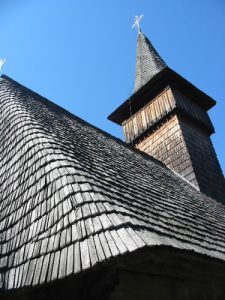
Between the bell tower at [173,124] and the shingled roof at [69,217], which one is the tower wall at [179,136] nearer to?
the bell tower at [173,124]

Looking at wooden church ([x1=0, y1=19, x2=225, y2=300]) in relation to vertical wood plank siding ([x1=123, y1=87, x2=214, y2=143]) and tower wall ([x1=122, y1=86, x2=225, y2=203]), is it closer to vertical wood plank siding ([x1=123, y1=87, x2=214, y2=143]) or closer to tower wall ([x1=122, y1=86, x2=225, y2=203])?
tower wall ([x1=122, y1=86, x2=225, y2=203])

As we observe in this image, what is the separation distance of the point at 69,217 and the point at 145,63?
1366 centimetres

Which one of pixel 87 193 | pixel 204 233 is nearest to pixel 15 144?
pixel 87 193

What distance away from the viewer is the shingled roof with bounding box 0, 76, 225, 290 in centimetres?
278

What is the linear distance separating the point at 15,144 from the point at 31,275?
309 cm

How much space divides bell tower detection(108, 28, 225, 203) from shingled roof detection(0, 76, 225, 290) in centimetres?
530

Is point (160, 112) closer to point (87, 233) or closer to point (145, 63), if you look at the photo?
point (145, 63)

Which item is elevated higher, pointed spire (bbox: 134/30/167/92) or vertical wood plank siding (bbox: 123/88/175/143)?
pointed spire (bbox: 134/30/167/92)

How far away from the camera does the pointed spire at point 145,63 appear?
567 inches

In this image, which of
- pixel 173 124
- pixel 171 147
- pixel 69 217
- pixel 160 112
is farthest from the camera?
pixel 160 112

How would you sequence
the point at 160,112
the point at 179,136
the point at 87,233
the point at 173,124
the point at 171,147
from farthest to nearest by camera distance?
1. the point at 160,112
2. the point at 173,124
3. the point at 171,147
4. the point at 179,136
5. the point at 87,233

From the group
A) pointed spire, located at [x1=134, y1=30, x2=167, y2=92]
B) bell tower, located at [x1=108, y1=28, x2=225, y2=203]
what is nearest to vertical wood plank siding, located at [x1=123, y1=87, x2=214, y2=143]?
bell tower, located at [x1=108, y1=28, x2=225, y2=203]

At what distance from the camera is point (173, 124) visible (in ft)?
39.7

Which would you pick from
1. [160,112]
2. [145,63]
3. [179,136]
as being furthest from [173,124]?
[145,63]
